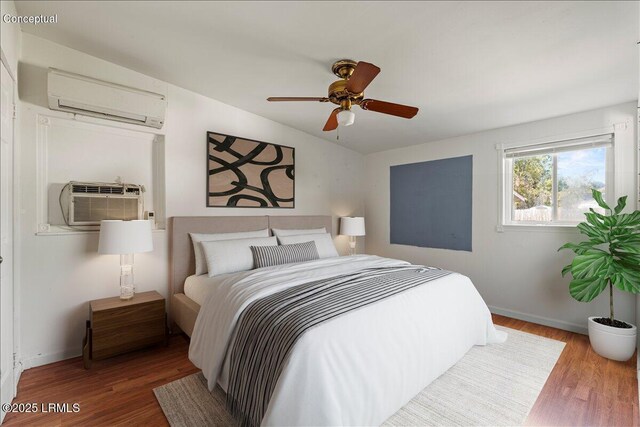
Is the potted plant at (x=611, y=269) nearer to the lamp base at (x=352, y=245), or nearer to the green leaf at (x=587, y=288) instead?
the green leaf at (x=587, y=288)

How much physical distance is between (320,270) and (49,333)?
2.32m

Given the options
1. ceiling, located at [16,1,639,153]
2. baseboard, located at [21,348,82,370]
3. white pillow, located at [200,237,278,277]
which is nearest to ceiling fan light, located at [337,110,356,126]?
ceiling, located at [16,1,639,153]

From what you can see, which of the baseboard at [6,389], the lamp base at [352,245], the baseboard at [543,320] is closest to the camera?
the baseboard at [6,389]

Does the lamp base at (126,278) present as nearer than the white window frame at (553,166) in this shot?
Yes

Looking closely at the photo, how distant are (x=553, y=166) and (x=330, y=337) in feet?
10.9

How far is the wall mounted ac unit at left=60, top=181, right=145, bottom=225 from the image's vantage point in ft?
7.95

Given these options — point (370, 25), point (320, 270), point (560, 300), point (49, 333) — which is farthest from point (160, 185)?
point (560, 300)

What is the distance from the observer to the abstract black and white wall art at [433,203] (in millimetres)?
3785

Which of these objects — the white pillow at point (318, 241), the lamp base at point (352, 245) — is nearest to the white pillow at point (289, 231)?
the white pillow at point (318, 241)

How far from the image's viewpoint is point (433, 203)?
13.4 ft

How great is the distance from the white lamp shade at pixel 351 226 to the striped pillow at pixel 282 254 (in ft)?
4.10

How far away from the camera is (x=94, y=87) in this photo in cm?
239

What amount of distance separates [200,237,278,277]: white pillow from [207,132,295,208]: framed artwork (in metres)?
0.64

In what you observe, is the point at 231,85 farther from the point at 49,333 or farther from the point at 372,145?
the point at 49,333
